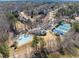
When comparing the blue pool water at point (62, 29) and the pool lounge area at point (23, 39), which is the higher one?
the blue pool water at point (62, 29)

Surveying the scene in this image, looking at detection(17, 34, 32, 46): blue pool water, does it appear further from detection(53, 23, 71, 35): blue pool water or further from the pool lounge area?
detection(53, 23, 71, 35): blue pool water

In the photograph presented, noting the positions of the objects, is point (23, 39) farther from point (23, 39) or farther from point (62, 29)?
point (62, 29)

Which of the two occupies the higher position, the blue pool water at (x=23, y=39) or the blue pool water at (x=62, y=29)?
the blue pool water at (x=62, y=29)

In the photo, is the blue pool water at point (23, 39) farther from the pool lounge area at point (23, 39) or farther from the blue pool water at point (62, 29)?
the blue pool water at point (62, 29)

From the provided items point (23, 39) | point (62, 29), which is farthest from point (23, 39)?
point (62, 29)

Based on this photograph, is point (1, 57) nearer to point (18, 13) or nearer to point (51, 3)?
point (18, 13)

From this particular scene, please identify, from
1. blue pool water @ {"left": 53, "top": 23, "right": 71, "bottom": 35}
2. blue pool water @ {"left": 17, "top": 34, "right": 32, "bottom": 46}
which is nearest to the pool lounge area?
blue pool water @ {"left": 17, "top": 34, "right": 32, "bottom": 46}

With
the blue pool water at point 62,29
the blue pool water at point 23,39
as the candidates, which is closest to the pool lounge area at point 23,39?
the blue pool water at point 23,39

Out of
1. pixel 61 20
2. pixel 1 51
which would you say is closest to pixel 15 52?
pixel 1 51
